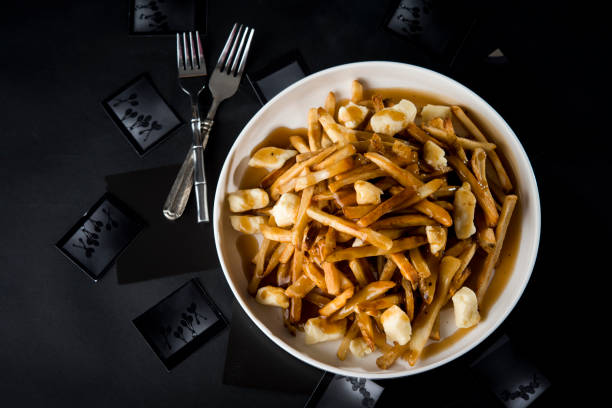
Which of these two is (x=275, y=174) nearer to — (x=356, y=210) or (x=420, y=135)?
(x=356, y=210)

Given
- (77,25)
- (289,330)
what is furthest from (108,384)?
(77,25)

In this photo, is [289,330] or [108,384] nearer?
[289,330]

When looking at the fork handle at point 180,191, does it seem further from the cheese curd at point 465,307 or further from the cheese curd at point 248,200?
the cheese curd at point 465,307

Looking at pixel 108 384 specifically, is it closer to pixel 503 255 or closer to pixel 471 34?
pixel 503 255

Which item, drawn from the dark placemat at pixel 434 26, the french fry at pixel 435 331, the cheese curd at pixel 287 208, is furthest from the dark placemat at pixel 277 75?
the french fry at pixel 435 331

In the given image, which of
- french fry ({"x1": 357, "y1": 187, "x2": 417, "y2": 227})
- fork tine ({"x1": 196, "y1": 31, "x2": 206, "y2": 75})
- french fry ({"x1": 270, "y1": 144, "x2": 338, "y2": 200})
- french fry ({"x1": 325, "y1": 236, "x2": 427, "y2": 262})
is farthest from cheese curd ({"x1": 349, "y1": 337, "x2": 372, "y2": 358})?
fork tine ({"x1": 196, "y1": 31, "x2": 206, "y2": 75})

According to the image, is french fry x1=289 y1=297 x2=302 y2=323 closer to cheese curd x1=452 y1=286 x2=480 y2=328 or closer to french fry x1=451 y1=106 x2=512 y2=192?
cheese curd x1=452 y1=286 x2=480 y2=328

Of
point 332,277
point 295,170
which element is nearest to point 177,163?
point 295,170
